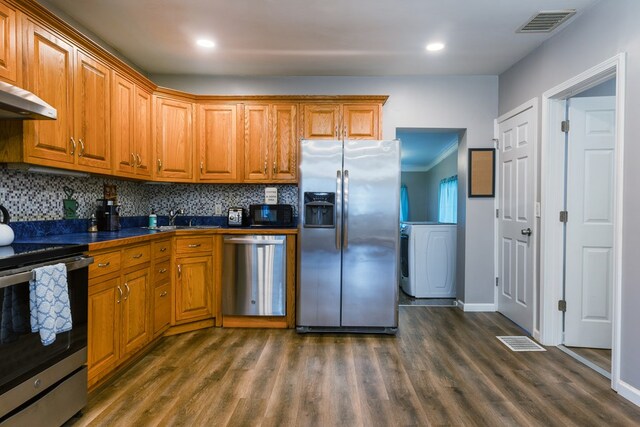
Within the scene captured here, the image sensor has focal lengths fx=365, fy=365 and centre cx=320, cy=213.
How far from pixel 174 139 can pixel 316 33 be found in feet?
5.65

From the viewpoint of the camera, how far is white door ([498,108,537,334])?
3297 mm

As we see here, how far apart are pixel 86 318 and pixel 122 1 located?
7.02 ft

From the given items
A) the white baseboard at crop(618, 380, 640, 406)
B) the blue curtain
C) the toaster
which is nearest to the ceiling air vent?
the white baseboard at crop(618, 380, 640, 406)

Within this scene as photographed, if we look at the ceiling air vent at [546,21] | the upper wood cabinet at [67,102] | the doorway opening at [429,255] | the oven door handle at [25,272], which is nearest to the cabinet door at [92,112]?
the upper wood cabinet at [67,102]

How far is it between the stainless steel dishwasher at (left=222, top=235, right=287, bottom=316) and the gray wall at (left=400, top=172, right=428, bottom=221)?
780 cm

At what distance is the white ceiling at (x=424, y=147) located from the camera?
5988 millimetres

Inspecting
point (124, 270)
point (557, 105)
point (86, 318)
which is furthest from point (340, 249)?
point (557, 105)

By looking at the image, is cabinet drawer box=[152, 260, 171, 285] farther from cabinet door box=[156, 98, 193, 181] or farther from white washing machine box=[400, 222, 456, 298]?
white washing machine box=[400, 222, 456, 298]

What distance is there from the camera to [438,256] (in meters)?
4.53

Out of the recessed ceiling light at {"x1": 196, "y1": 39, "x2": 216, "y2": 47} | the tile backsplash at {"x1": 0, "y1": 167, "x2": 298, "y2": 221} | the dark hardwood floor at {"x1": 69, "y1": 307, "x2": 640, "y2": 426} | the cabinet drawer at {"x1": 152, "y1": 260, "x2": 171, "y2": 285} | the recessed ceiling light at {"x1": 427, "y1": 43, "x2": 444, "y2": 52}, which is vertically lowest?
the dark hardwood floor at {"x1": 69, "y1": 307, "x2": 640, "y2": 426}

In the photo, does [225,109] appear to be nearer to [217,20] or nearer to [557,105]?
[217,20]

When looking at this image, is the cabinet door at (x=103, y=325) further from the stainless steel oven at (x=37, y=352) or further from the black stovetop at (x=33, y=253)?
the black stovetop at (x=33, y=253)

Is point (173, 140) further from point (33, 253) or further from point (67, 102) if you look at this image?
point (33, 253)

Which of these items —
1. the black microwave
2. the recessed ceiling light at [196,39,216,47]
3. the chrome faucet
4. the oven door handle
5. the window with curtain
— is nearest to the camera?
the oven door handle
